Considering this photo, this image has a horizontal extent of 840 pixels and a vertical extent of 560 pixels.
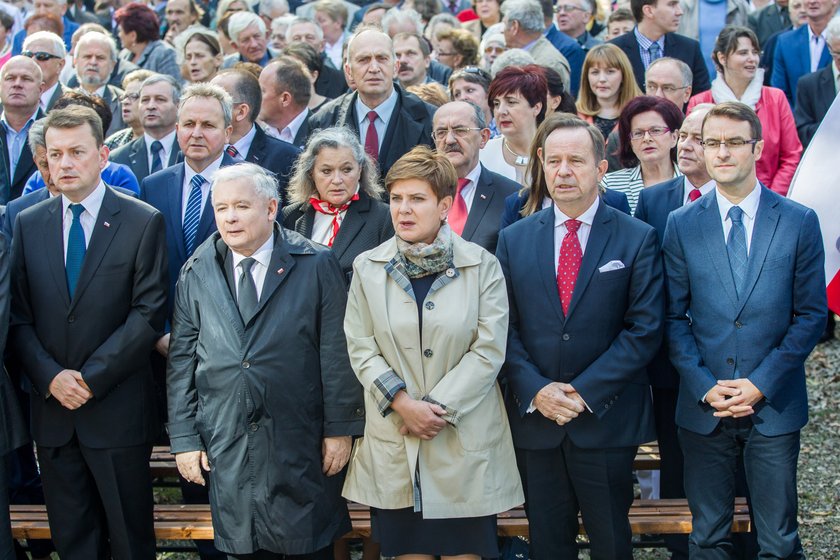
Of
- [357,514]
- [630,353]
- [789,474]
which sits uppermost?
[630,353]

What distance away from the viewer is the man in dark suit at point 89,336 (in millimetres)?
5297

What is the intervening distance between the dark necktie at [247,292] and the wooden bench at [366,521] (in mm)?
1194

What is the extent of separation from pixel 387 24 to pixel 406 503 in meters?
6.79

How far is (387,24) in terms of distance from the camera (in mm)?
10742

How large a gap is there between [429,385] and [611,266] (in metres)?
0.98

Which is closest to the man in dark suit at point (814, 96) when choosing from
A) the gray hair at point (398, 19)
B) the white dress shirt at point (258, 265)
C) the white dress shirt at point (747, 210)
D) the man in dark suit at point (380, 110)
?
the man in dark suit at point (380, 110)

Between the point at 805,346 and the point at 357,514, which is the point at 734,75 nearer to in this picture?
the point at 805,346

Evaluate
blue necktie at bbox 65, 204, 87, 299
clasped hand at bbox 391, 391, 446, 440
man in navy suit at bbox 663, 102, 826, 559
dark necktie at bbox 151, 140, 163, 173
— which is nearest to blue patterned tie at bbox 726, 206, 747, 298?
man in navy suit at bbox 663, 102, 826, 559

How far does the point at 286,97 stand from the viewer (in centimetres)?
809

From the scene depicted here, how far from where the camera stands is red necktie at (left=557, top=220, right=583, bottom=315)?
5.14 meters

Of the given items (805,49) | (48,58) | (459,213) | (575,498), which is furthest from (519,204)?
(805,49)

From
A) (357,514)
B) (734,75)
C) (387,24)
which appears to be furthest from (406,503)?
(387,24)

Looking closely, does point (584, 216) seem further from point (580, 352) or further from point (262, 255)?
point (262, 255)

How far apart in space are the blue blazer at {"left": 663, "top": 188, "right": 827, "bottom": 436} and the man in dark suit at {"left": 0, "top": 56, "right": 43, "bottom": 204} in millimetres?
4739
